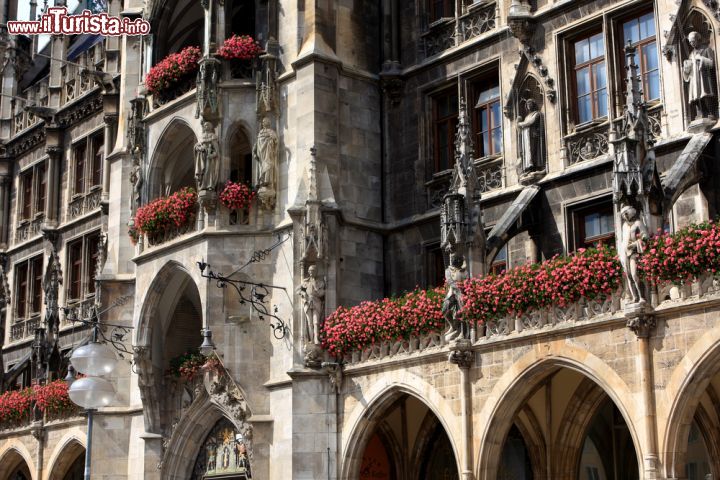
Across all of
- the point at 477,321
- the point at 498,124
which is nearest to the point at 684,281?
the point at 477,321

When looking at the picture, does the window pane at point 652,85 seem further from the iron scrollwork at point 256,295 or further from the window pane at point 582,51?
the iron scrollwork at point 256,295

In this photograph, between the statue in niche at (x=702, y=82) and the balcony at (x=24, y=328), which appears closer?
the statue in niche at (x=702, y=82)

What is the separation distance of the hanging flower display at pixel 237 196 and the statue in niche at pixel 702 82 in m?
9.63

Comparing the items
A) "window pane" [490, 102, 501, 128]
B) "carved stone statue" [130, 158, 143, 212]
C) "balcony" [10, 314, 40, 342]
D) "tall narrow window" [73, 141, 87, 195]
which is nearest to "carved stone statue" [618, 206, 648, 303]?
"window pane" [490, 102, 501, 128]

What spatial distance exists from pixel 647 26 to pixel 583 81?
166 centimetres

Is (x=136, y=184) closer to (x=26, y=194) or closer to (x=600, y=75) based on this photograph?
(x=600, y=75)

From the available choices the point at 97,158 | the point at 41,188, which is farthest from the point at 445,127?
the point at 41,188

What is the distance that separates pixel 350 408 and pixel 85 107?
16.6m

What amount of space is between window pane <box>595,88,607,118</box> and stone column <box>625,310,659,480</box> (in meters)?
5.60

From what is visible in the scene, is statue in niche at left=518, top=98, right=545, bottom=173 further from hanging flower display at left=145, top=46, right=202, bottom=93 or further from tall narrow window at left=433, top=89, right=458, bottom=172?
hanging flower display at left=145, top=46, right=202, bottom=93

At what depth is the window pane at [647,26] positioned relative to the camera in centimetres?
2192

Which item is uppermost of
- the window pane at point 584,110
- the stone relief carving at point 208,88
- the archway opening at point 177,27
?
the archway opening at point 177,27

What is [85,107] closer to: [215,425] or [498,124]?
[215,425]

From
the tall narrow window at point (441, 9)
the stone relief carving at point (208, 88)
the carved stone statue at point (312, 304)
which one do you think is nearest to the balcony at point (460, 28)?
the tall narrow window at point (441, 9)
